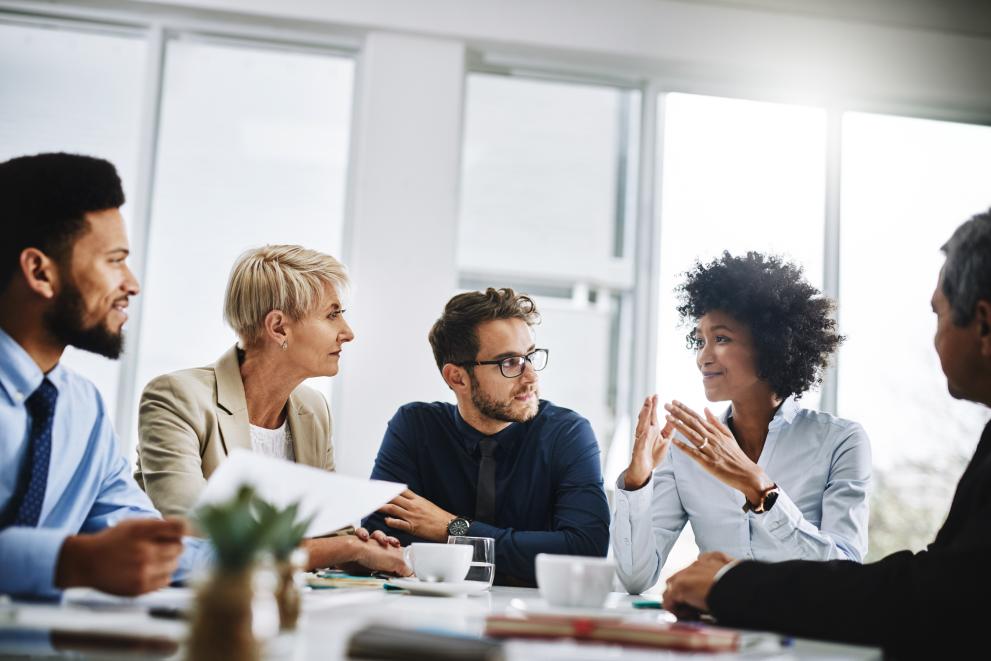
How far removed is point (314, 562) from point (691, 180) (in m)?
2.97

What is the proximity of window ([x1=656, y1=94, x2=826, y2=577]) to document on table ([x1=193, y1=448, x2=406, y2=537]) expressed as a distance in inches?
113

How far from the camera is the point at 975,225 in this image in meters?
1.55

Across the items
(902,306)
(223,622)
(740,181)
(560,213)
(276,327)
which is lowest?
(223,622)

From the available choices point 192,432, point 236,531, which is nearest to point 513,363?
point 192,432

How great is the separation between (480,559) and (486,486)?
29.7 inches

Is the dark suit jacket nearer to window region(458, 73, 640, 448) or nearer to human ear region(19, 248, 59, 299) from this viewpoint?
human ear region(19, 248, 59, 299)

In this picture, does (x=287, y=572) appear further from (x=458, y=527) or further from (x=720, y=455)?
(x=720, y=455)

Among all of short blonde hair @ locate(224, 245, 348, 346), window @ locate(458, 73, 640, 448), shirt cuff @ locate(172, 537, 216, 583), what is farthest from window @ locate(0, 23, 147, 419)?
shirt cuff @ locate(172, 537, 216, 583)

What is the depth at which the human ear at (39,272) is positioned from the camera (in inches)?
64.0

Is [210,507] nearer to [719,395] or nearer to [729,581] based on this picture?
[729,581]

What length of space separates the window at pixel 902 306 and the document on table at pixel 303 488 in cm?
322

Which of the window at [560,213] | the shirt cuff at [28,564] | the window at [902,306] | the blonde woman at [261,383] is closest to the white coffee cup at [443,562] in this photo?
the blonde woman at [261,383]

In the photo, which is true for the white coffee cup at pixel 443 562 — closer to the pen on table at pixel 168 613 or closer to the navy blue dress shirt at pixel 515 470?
the pen on table at pixel 168 613

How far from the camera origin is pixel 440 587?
1.63 m
